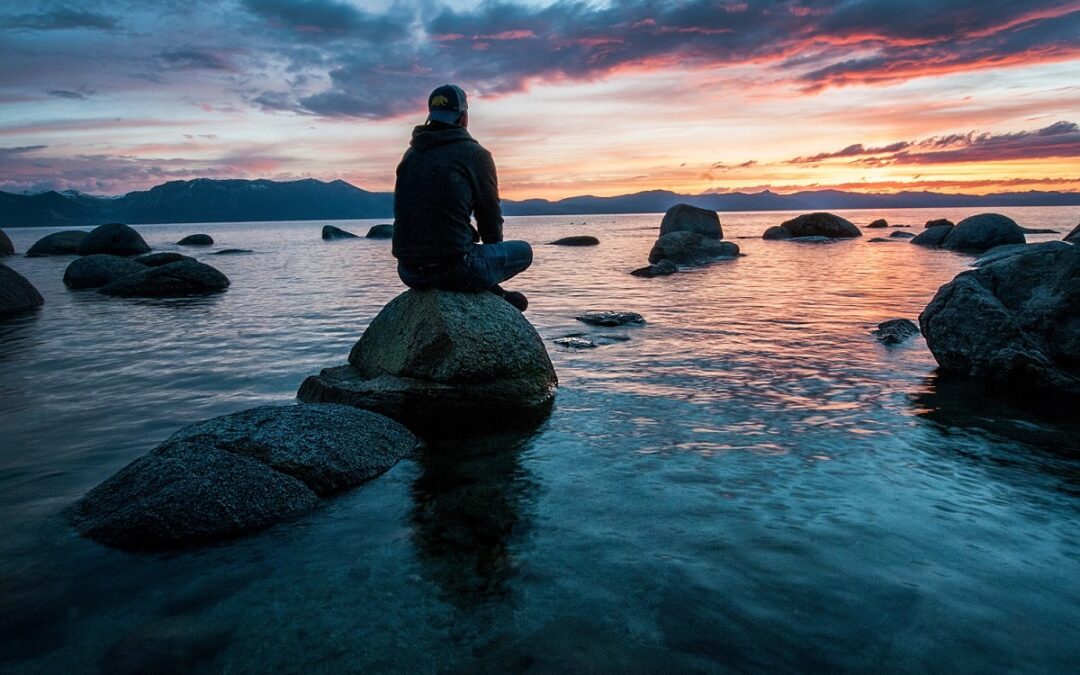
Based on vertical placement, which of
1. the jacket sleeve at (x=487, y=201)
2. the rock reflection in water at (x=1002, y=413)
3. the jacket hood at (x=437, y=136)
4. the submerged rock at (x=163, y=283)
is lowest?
the rock reflection in water at (x=1002, y=413)

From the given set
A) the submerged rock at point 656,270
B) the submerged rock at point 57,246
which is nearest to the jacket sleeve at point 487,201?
the submerged rock at point 656,270

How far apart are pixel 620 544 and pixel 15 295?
19735mm

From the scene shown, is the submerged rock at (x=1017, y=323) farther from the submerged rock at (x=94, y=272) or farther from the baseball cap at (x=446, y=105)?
the submerged rock at (x=94, y=272)

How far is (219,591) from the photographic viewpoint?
149 inches

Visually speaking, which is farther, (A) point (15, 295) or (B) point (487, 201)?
(A) point (15, 295)

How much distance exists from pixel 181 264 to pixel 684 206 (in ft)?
107

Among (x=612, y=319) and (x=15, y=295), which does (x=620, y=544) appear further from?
(x=15, y=295)

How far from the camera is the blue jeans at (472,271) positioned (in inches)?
297

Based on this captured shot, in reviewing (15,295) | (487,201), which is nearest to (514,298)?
(487,201)

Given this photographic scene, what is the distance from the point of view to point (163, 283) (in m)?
20.3

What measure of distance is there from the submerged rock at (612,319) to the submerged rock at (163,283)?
568 inches

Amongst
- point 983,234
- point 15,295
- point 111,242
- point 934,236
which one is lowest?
point 934,236

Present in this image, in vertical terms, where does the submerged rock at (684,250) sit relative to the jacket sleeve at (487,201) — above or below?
below

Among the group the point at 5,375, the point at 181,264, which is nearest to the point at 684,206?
the point at 181,264
